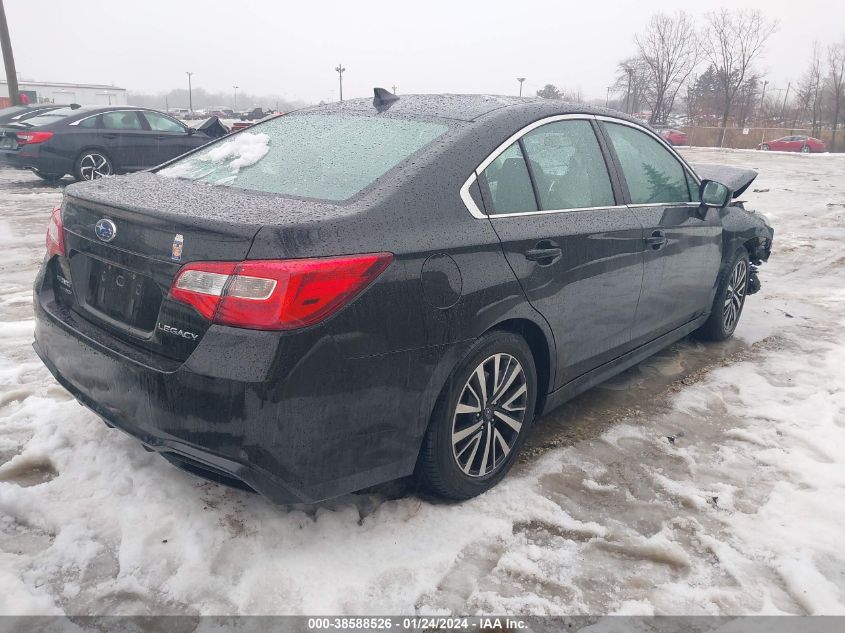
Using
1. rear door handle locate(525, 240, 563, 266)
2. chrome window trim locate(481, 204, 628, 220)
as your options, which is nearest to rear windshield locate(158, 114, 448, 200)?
chrome window trim locate(481, 204, 628, 220)

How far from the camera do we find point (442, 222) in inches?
97.7

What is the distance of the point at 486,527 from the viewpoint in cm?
269

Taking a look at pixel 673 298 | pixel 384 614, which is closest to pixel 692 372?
pixel 673 298

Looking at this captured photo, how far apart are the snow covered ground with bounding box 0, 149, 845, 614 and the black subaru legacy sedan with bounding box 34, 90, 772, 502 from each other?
298mm

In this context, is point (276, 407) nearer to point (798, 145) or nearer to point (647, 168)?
point (647, 168)

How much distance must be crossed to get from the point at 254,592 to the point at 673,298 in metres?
3.01

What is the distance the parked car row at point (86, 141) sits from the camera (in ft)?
37.2

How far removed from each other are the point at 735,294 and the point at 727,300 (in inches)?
8.2

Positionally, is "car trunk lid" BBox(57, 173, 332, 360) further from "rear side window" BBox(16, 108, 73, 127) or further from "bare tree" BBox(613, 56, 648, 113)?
"bare tree" BBox(613, 56, 648, 113)

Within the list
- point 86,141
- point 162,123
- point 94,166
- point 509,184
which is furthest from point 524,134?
point 162,123

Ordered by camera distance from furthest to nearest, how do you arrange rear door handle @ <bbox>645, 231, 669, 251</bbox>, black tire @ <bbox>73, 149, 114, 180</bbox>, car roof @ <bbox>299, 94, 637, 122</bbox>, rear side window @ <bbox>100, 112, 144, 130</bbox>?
rear side window @ <bbox>100, 112, 144, 130</bbox>
black tire @ <bbox>73, 149, 114, 180</bbox>
rear door handle @ <bbox>645, 231, 669, 251</bbox>
car roof @ <bbox>299, 94, 637, 122</bbox>

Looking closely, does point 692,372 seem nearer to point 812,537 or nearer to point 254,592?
point 812,537

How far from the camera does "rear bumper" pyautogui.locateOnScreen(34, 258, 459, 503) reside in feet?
6.85

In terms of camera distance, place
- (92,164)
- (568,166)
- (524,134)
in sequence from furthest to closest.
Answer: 1. (92,164)
2. (568,166)
3. (524,134)
